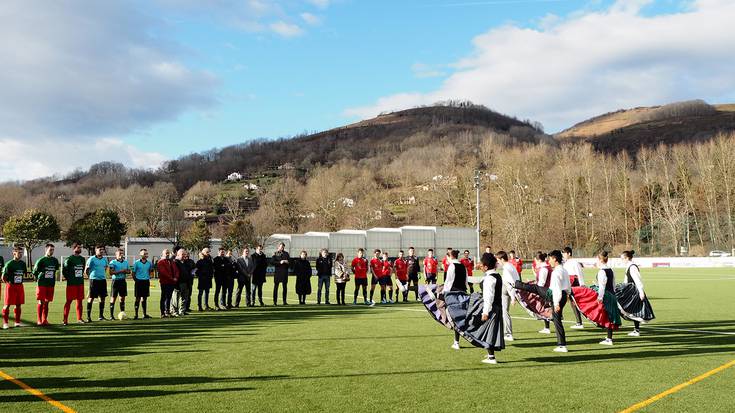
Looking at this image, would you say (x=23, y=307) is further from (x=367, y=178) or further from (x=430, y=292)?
(x=367, y=178)

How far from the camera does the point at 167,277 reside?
1853cm

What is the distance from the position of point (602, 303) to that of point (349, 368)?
Result: 6.02 meters

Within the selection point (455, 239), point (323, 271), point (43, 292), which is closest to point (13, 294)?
point (43, 292)

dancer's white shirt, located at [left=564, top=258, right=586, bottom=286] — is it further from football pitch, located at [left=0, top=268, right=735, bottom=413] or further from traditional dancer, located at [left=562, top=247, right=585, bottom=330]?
football pitch, located at [left=0, top=268, right=735, bottom=413]

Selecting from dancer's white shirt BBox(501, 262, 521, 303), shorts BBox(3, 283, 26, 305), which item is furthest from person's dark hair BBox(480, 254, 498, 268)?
shorts BBox(3, 283, 26, 305)

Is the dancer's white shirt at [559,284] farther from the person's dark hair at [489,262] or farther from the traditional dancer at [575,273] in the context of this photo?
the traditional dancer at [575,273]

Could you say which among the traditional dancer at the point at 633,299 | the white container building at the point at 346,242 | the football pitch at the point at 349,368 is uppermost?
the white container building at the point at 346,242

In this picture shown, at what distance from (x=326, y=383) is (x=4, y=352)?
7125mm

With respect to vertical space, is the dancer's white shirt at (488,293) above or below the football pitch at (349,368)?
above

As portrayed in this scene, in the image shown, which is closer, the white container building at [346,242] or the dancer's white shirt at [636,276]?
the dancer's white shirt at [636,276]

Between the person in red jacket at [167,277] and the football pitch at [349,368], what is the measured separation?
72.7 inches

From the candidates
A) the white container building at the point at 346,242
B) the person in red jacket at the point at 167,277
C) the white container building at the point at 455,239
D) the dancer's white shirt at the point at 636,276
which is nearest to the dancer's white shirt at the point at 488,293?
the dancer's white shirt at the point at 636,276

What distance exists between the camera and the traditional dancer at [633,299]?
14.4 meters

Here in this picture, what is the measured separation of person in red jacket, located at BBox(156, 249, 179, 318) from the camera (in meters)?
18.5
